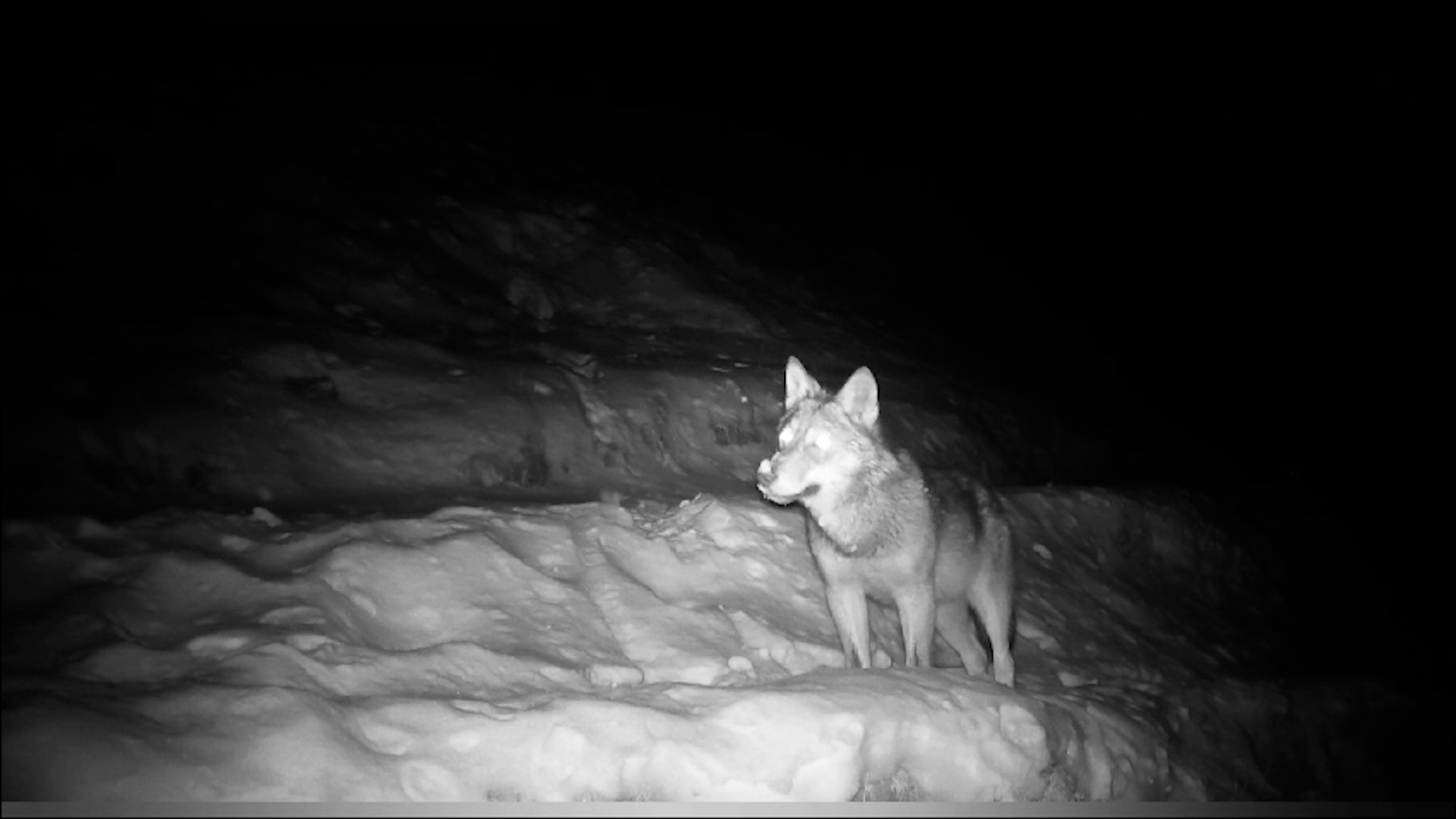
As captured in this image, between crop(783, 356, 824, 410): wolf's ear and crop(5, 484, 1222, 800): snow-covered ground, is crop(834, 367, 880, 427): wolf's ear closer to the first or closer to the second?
crop(783, 356, 824, 410): wolf's ear

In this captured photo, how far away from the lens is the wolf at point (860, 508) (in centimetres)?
601

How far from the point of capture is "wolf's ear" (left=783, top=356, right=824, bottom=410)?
21.9ft

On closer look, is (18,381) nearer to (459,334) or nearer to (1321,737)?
(459,334)

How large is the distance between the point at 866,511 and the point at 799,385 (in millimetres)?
1355

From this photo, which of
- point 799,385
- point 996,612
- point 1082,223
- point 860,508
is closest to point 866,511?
point 860,508

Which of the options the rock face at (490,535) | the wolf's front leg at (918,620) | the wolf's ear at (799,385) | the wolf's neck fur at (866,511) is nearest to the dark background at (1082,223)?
the rock face at (490,535)

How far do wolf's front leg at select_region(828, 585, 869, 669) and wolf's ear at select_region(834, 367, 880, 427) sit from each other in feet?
4.87

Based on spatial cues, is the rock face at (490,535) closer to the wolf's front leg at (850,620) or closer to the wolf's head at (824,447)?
the wolf's front leg at (850,620)

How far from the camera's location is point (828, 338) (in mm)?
14711

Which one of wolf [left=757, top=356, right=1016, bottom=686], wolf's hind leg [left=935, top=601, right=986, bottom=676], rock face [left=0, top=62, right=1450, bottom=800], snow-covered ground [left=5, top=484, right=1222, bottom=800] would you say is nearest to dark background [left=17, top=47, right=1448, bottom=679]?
rock face [left=0, top=62, right=1450, bottom=800]

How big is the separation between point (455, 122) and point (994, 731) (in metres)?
17.2

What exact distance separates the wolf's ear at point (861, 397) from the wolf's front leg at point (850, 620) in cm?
148

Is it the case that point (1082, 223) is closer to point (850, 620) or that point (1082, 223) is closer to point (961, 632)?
point (961, 632)

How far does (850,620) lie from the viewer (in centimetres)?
625
